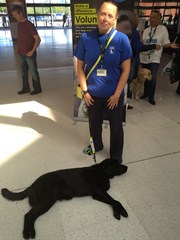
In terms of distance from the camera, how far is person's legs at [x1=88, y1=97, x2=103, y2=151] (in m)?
2.12

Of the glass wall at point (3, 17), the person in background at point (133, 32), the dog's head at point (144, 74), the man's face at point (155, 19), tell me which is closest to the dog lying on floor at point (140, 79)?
the dog's head at point (144, 74)

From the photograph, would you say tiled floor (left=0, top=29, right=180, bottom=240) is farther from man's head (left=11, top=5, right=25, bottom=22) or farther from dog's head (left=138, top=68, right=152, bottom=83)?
man's head (left=11, top=5, right=25, bottom=22)

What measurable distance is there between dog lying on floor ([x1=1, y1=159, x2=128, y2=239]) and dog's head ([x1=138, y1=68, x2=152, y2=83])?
7.76 ft

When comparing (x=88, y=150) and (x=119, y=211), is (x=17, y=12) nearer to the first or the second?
(x=88, y=150)

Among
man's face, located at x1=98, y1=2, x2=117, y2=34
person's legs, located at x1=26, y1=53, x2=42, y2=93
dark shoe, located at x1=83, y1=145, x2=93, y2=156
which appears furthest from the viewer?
person's legs, located at x1=26, y1=53, x2=42, y2=93

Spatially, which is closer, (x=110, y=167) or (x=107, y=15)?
(x=107, y=15)

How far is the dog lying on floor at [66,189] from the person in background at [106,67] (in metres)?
0.48

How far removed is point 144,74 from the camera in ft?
12.6

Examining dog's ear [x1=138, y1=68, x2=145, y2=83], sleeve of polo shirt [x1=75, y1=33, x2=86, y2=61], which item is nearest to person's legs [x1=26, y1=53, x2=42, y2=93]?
dog's ear [x1=138, y1=68, x2=145, y2=83]

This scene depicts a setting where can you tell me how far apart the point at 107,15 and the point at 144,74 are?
7.54ft

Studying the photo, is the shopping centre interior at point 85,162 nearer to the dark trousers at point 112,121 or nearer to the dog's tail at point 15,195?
the dog's tail at point 15,195

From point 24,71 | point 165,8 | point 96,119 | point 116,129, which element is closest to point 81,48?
point 96,119

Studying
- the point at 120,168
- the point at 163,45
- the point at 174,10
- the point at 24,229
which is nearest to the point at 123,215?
the point at 120,168

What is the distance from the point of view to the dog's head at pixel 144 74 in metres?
3.85
